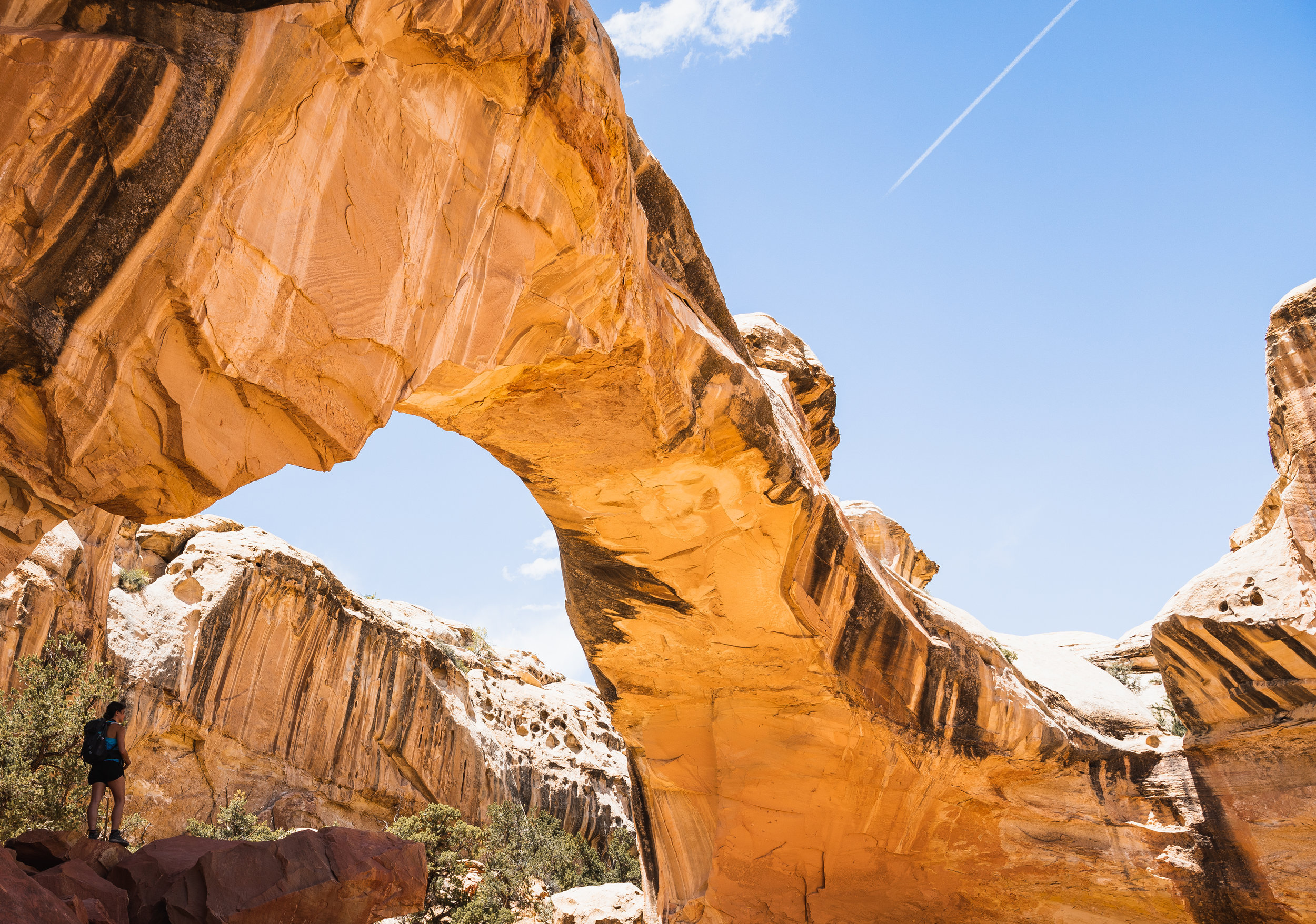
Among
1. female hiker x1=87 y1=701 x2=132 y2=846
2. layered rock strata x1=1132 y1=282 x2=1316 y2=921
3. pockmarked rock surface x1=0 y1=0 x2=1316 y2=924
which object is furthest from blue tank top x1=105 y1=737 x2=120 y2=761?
layered rock strata x1=1132 y1=282 x2=1316 y2=921

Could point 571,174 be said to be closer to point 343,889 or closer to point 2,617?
point 343,889

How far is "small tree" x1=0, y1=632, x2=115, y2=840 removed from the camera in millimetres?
10586

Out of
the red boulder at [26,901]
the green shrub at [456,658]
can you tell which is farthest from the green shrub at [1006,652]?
the green shrub at [456,658]

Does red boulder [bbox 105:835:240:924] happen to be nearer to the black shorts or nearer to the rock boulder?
the black shorts

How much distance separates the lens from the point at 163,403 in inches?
139

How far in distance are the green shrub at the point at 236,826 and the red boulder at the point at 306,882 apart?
11.0 meters

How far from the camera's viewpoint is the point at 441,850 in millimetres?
14695

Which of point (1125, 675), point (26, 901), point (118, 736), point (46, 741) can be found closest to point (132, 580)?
point (46, 741)

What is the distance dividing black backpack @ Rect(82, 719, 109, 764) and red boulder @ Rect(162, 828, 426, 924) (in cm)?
147

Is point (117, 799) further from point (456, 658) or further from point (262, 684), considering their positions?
point (456, 658)

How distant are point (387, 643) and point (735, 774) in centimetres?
1223

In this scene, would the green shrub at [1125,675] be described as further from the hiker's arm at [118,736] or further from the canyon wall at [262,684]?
the hiker's arm at [118,736]

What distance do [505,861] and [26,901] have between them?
47.3 ft

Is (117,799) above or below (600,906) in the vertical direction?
above
